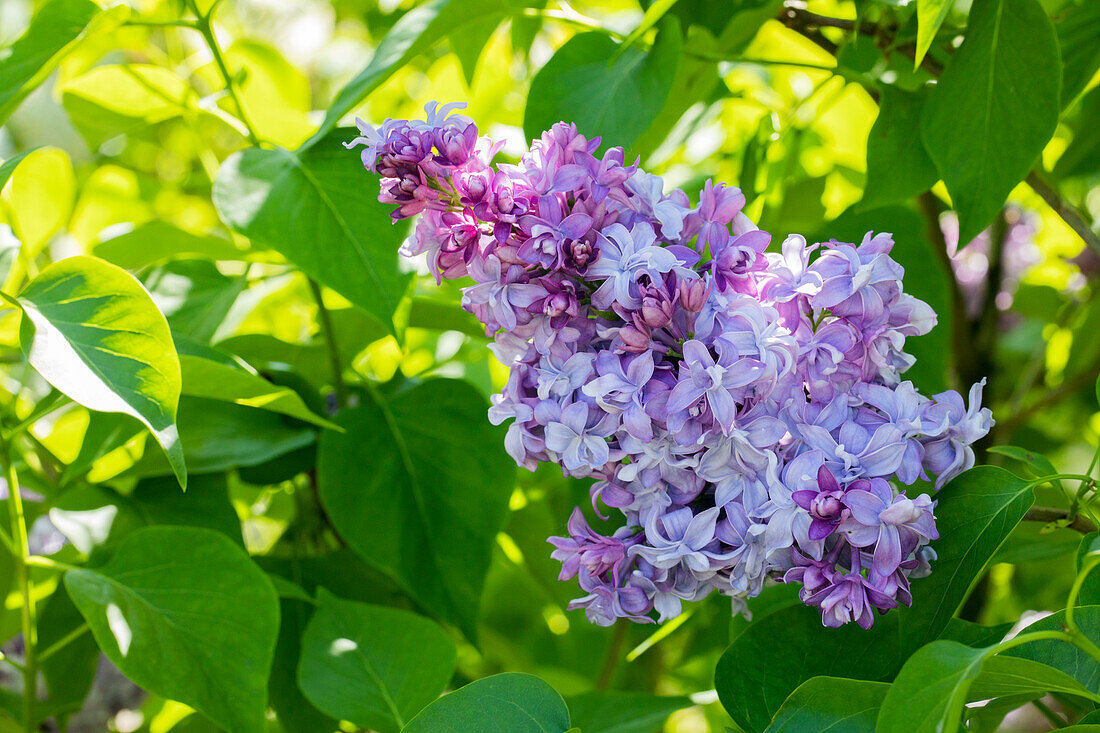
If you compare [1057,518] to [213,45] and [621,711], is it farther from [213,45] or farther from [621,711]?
[213,45]

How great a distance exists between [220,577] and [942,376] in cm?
43

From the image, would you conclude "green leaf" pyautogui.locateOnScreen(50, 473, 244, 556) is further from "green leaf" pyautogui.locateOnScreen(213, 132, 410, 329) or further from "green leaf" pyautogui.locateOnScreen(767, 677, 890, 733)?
"green leaf" pyautogui.locateOnScreen(767, 677, 890, 733)

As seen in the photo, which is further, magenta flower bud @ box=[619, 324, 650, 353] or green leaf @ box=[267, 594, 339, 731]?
green leaf @ box=[267, 594, 339, 731]

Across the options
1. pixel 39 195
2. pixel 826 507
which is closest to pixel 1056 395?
pixel 826 507

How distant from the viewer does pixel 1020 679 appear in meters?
0.30

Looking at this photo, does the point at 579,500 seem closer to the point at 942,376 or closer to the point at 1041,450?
the point at 942,376

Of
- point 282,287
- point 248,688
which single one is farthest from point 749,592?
point 282,287

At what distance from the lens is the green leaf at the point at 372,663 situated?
438 millimetres

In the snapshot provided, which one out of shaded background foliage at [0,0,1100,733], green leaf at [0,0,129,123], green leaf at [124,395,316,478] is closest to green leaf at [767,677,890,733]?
shaded background foliage at [0,0,1100,733]

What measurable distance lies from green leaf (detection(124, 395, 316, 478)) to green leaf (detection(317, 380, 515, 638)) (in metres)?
0.03

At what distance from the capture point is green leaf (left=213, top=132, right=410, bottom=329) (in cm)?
44

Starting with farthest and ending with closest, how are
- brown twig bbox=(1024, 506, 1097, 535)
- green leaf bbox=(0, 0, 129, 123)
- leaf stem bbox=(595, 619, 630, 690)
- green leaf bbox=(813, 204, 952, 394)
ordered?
leaf stem bbox=(595, 619, 630, 690) < green leaf bbox=(813, 204, 952, 394) < green leaf bbox=(0, 0, 129, 123) < brown twig bbox=(1024, 506, 1097, 535)

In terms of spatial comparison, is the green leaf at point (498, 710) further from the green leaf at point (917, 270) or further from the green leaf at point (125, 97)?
the green leaf at point (125, 97)

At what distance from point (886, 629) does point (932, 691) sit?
0.32 ft
